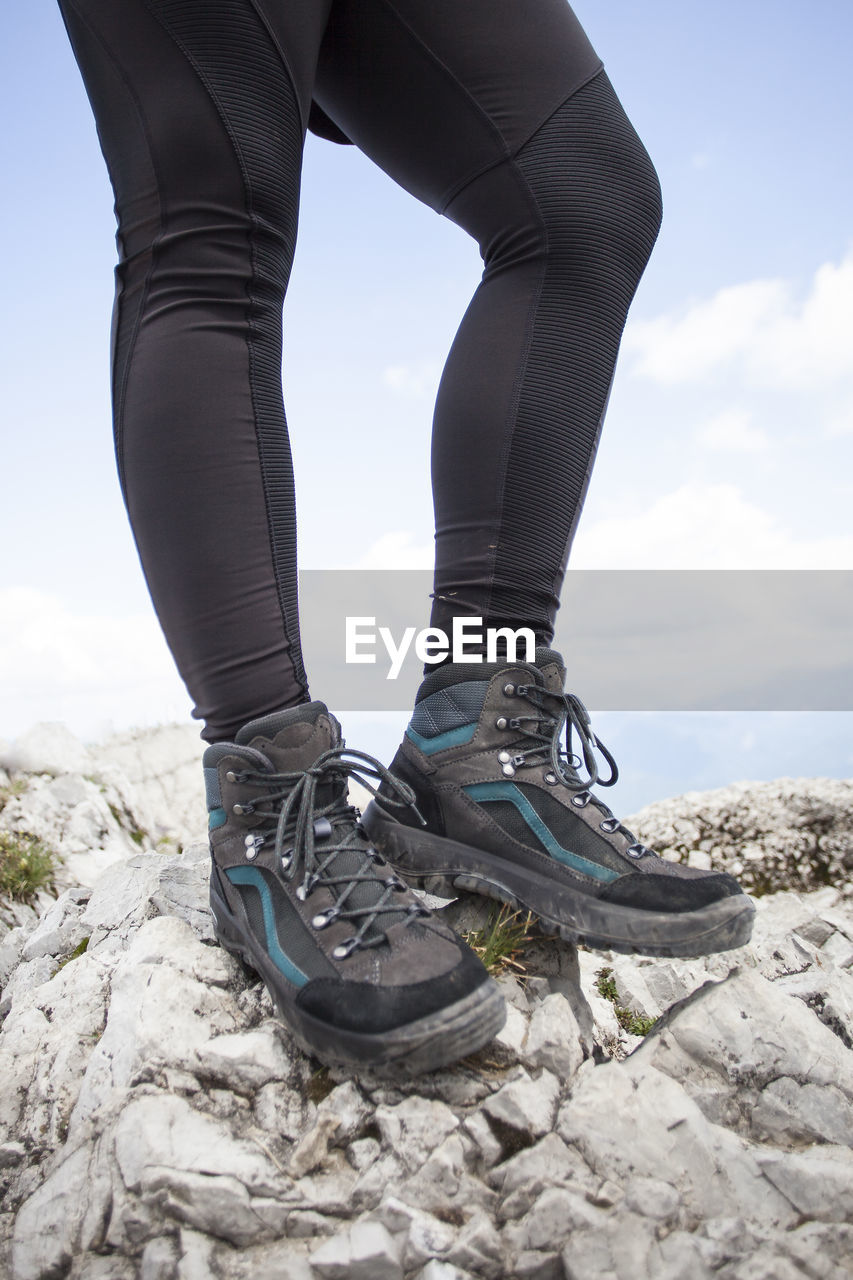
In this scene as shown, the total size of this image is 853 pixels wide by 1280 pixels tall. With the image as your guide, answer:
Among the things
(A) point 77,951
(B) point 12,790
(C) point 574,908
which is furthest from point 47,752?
(C) point 574,908

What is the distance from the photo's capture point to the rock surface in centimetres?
118

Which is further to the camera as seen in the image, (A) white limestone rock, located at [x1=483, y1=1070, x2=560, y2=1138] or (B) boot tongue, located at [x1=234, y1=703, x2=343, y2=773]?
(B) boot tongue, located at [x1=234, y1=703, x2=343, y2=773]

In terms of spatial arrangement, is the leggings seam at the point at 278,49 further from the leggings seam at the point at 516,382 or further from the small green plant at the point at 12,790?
the small green plant at the point at 12,790

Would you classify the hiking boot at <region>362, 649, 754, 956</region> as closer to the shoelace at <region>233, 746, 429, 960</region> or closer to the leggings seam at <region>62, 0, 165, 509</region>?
the shoelace at <region>233, 746, 429, 960</region>

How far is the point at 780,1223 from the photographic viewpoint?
4.10ft

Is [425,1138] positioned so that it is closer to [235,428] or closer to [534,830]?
[534,830]

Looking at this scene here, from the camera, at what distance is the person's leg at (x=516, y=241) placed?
1.71 m

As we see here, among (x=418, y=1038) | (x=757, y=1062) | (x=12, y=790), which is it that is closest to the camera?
(x=418, y=1038)

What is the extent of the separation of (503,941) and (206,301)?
4.22 ft

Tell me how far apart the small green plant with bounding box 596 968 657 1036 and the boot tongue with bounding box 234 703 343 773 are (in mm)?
892

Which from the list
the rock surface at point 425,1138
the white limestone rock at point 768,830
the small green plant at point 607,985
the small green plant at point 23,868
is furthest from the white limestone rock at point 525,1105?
the small green plant at point 23,868

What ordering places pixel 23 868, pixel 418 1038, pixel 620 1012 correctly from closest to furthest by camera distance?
pixel 418 1038 < pixel 620 1012 < pixel 23 868

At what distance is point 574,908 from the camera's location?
1612 mm

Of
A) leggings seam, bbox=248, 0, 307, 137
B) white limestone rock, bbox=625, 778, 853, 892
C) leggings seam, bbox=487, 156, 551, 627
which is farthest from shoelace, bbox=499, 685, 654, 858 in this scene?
white limestone rock, bbox=625, 778, 853, 892
